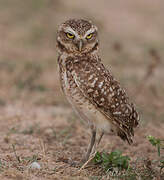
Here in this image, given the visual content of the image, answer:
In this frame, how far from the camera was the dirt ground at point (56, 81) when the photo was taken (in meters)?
4.88

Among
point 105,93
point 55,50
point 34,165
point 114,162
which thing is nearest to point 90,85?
point 105,93

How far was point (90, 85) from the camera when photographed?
14.5 ft

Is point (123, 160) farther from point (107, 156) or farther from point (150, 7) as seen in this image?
point (150, 7)

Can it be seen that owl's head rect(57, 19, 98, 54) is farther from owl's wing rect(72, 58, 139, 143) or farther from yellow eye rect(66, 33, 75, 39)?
owl's wing rect(72, 58, 139, 143)

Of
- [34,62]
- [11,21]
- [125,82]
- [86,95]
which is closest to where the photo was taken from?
[86,95]

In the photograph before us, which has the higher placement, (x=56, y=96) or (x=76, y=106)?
(x=76, y=106)

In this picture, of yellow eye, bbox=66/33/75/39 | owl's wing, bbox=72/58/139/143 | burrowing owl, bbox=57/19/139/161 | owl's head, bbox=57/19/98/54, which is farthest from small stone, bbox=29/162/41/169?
yellow eye, bbox=66/33/75/39

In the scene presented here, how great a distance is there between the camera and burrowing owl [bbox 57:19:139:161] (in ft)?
14.6

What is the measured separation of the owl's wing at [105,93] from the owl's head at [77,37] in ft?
0.53

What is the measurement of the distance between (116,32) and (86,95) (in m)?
9.16

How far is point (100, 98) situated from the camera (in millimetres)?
4438

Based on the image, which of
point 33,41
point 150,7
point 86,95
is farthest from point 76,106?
point 150,7

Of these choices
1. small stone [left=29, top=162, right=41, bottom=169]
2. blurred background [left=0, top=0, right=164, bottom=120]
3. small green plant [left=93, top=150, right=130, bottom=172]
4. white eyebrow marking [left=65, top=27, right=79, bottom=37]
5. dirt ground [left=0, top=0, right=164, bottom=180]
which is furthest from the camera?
blurred background [left=0, top=0, right=164, bottom=120]

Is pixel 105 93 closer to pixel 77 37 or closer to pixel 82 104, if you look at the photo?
pixel 82 104
